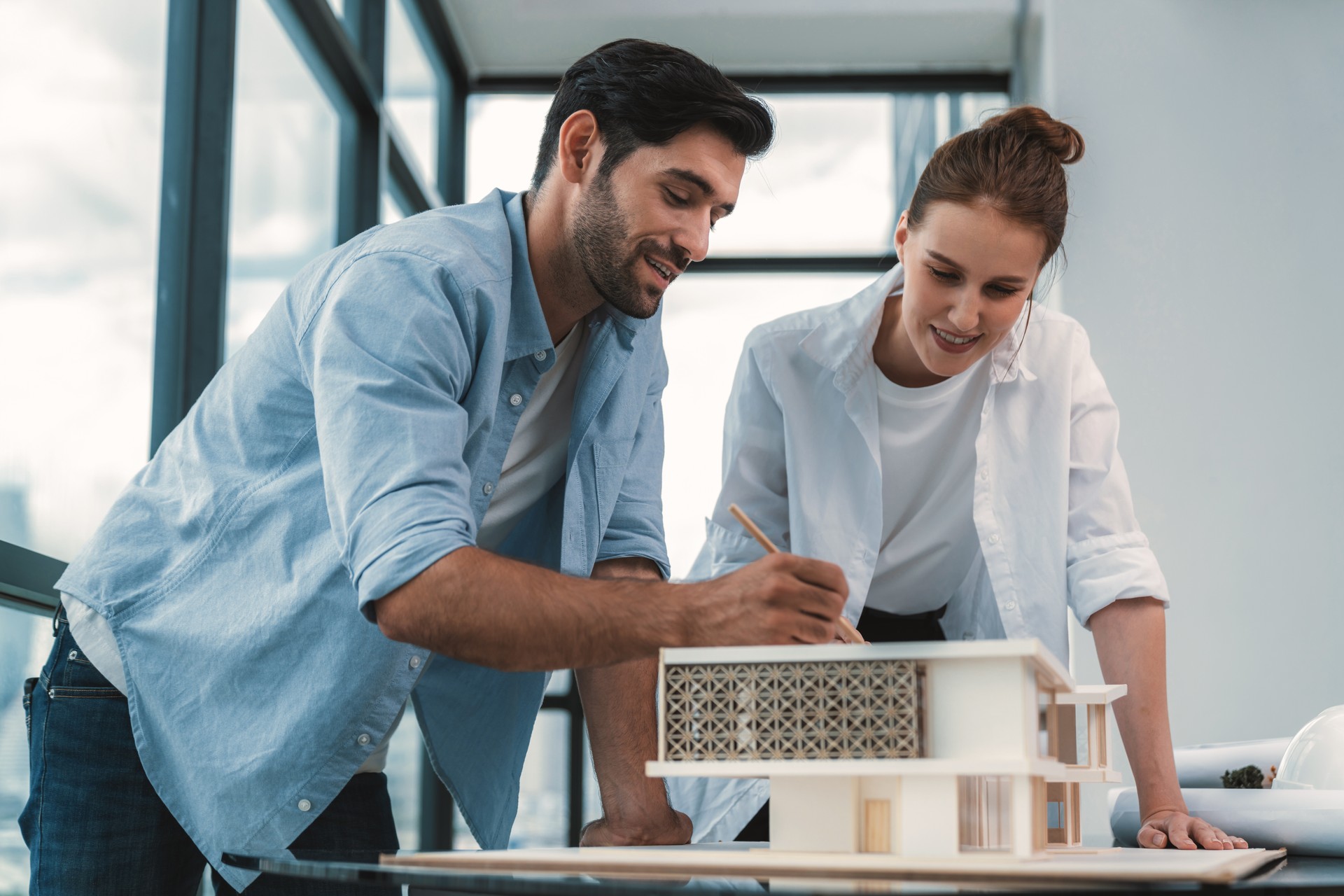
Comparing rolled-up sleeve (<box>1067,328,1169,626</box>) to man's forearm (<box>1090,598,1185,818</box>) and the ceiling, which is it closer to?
man's forearm (<box>1090,598,1185,818</box>)

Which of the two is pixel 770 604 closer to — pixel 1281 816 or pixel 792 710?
pixel 792 710

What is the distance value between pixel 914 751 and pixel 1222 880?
0.70 ft

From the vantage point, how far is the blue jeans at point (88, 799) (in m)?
1.25

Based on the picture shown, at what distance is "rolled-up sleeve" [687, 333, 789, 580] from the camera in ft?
6.01

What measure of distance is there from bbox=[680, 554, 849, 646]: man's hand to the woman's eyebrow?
72 cm

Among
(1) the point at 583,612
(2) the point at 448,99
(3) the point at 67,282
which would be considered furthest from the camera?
(2) the point at 448,99

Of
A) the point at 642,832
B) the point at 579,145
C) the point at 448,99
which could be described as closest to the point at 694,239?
the point at 579,145

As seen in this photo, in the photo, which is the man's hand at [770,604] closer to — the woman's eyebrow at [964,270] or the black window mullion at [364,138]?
the woman's eyebrow at [964,270]

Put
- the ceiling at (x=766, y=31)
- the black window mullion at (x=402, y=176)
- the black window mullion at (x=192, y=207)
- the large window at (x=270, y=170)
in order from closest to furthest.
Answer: the black window mullion at (x=192, y=207) < the large window at (x=270, y=170) < the black window mullion at (x=402, y=176) < the ceiling at (x=766, y=31)

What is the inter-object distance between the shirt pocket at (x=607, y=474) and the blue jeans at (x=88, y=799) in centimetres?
46

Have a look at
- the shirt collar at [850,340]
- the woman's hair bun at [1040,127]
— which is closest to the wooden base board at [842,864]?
the shirt collar at [850,340]

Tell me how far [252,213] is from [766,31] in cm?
225

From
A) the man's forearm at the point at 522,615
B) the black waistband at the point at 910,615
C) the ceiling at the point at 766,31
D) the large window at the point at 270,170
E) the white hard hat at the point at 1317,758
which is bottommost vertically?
the white hard hat at the point at 1317,758

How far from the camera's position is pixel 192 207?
241cm
